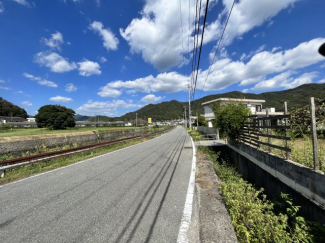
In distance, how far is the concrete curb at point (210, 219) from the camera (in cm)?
278

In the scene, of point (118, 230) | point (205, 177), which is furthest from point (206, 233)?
point (205, 177)

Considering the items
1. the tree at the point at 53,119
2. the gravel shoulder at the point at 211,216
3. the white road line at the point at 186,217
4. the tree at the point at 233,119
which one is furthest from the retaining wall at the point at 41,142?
the tree at the point at 53,119

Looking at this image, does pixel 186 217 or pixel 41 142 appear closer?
pixel 186 217

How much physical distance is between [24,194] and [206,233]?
15.9ft

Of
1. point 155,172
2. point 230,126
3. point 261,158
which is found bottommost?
point 155,172

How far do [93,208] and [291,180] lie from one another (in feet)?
16.1

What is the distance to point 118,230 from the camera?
308cm

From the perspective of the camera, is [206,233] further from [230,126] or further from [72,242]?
[230,126]

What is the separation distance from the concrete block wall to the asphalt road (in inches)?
108

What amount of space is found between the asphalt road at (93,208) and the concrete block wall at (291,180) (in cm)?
274

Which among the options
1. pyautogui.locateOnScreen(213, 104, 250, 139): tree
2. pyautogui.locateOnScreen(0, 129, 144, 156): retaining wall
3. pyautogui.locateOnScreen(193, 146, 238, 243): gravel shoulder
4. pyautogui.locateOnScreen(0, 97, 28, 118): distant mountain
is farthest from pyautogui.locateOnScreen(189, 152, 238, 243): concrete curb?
pyautogui.locateOnScreen(0, 97, 28, 118): distant mountain

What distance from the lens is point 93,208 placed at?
394 cm

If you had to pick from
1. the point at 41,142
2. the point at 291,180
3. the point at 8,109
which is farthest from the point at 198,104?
the point at 291,180

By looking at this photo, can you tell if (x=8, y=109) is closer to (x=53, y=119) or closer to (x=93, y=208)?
(x=53, y=119)
